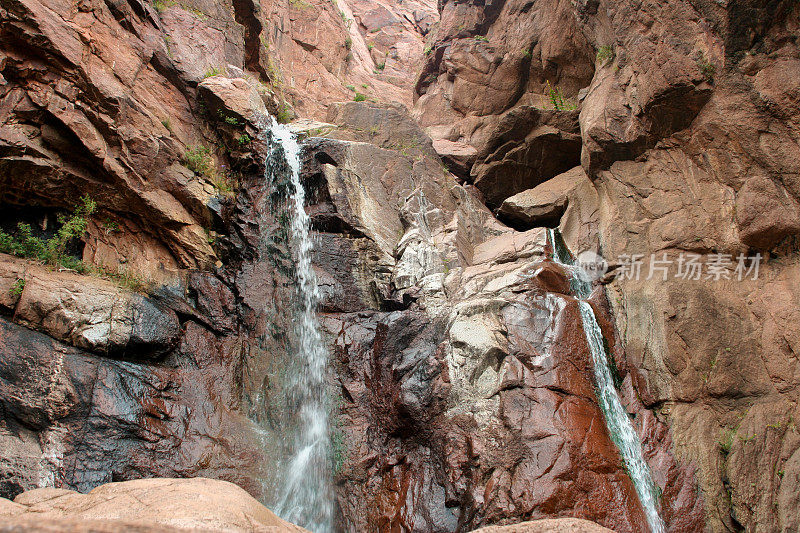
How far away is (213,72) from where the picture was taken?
11.8 meters

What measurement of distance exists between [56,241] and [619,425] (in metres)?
9.65

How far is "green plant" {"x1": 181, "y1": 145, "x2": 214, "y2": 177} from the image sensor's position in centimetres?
1012

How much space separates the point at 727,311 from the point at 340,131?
10414 mm

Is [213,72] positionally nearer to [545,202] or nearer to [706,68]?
[545,202]

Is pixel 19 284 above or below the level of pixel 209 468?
above

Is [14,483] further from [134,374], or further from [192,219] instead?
[192,219]

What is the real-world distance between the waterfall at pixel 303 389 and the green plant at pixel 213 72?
6.68 feet

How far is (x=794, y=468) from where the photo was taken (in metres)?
6.05

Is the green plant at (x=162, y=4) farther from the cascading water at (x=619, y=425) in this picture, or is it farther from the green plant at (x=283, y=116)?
the cascading water at (x=619, y=425)

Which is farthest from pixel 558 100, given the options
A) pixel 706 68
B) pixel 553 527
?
pixel 553 527

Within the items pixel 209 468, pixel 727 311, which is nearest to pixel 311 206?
pixel 209 468

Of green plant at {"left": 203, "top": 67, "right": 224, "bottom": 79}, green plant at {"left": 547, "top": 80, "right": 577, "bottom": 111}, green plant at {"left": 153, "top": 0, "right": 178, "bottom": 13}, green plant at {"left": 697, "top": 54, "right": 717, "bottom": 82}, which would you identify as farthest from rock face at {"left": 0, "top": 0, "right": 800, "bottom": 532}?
green plant at {"left": 547, "top": 80, "right": 577, "bottom": 111}

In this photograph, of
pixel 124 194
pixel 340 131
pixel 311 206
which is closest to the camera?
pixel 124 194

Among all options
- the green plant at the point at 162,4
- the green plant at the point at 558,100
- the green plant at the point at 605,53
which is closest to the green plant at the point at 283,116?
the green plant at the point at 162,4
